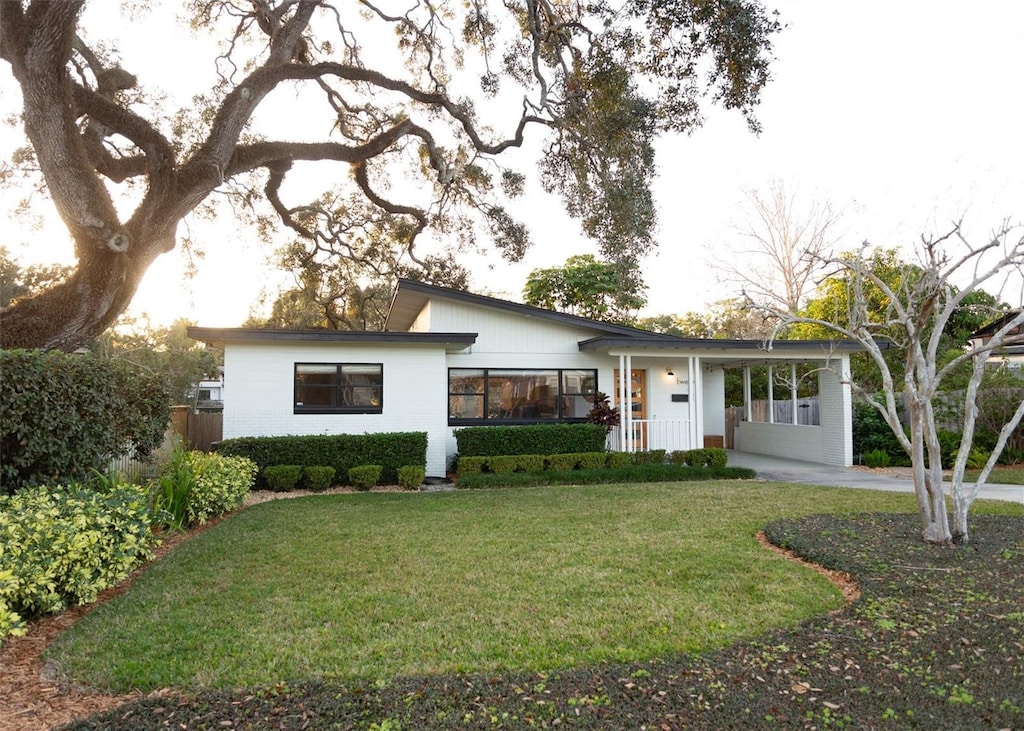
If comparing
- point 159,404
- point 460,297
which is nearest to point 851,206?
point 460,297

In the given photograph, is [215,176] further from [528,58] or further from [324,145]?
[528,58]

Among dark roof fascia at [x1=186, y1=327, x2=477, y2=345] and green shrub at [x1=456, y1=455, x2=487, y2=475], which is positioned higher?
dark roof fascia at [x1=186, y1=327, x2=477, y2=345]

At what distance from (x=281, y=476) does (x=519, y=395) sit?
5.53 m

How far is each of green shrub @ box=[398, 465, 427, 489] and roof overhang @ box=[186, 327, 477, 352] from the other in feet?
8.79

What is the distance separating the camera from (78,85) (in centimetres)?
946

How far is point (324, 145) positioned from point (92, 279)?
5.13m

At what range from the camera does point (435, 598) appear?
4.75 meters

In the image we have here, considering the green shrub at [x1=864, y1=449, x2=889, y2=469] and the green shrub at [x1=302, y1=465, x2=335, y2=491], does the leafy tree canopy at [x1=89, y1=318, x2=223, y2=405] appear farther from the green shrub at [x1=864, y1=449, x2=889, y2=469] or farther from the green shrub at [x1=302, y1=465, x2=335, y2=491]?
the green shrub at [x1=864, y1=449, x2=889, y2=469]

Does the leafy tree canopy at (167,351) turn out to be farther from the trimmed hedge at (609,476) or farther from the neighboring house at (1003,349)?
the neighboring house at (1003,349)

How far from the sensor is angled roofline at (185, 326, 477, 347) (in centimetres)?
1129

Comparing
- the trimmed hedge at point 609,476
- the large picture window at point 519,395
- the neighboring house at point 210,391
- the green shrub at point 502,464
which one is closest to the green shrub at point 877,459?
the trimmed hedge at point 609,476

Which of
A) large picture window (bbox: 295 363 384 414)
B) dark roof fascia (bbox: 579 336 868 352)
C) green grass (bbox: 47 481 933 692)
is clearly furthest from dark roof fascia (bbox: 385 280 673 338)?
green grass (bbox: 47 481 933 692)

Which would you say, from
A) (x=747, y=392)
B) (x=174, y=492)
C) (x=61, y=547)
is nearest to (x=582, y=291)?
(x=747, y=392)

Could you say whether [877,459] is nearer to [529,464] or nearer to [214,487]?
[529,464]
